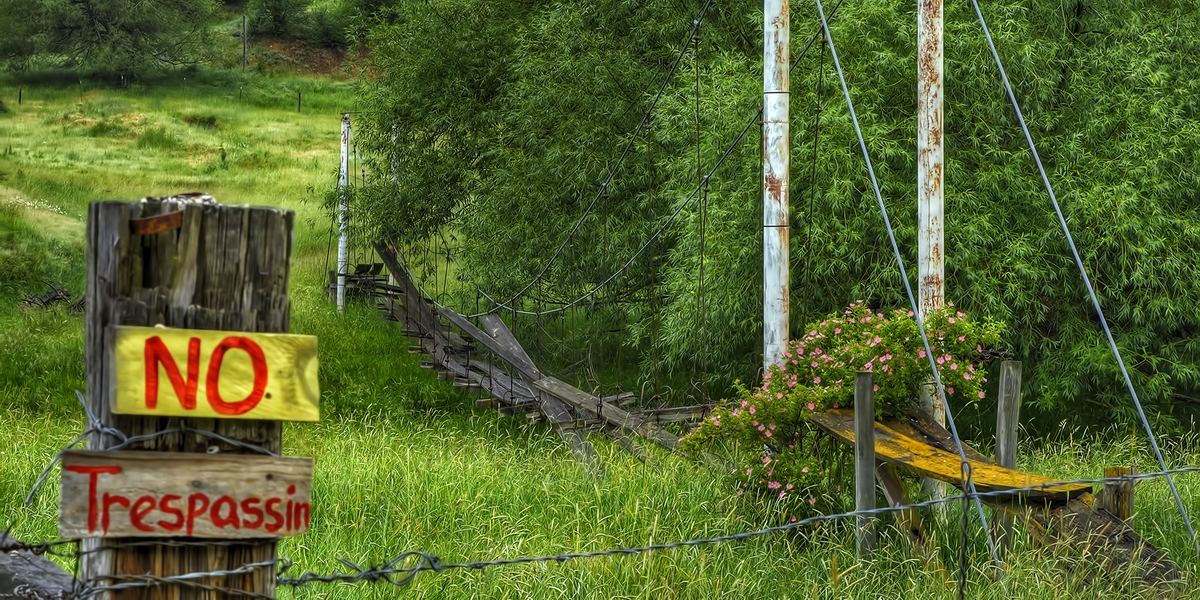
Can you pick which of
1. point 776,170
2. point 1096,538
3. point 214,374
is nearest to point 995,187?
point 776,170

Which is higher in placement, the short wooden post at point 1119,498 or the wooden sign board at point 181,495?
the wooden sign board at point 181,495

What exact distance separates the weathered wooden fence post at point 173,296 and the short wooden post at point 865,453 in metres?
2.96

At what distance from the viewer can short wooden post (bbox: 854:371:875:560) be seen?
433 centimetres

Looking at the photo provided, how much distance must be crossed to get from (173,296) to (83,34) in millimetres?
35659

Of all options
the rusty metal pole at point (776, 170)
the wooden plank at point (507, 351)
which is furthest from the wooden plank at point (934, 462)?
the wooden plank at point (507, 351)

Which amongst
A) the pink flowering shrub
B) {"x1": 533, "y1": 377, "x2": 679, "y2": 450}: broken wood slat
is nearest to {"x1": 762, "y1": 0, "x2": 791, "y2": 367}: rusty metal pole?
the pink flowering shrub

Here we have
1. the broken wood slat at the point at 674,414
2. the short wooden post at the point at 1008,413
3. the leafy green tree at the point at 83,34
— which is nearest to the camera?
the short wooden post at the point at 1008,413

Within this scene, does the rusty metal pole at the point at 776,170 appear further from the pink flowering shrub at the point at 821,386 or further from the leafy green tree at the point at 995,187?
the leafy green tree at the point at 995,187

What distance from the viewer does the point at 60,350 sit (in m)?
12.8

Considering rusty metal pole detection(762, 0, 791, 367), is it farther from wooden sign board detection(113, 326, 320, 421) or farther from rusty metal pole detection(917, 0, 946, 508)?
wooden sign board detection(113, 326, 320, 421)

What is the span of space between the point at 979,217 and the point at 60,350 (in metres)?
9.61

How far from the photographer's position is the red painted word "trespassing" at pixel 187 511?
5.47 feet

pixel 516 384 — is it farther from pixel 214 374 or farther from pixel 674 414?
pixel 214 374

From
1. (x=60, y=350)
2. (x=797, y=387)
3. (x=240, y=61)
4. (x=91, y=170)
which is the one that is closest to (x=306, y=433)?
(x=797, y=387)
